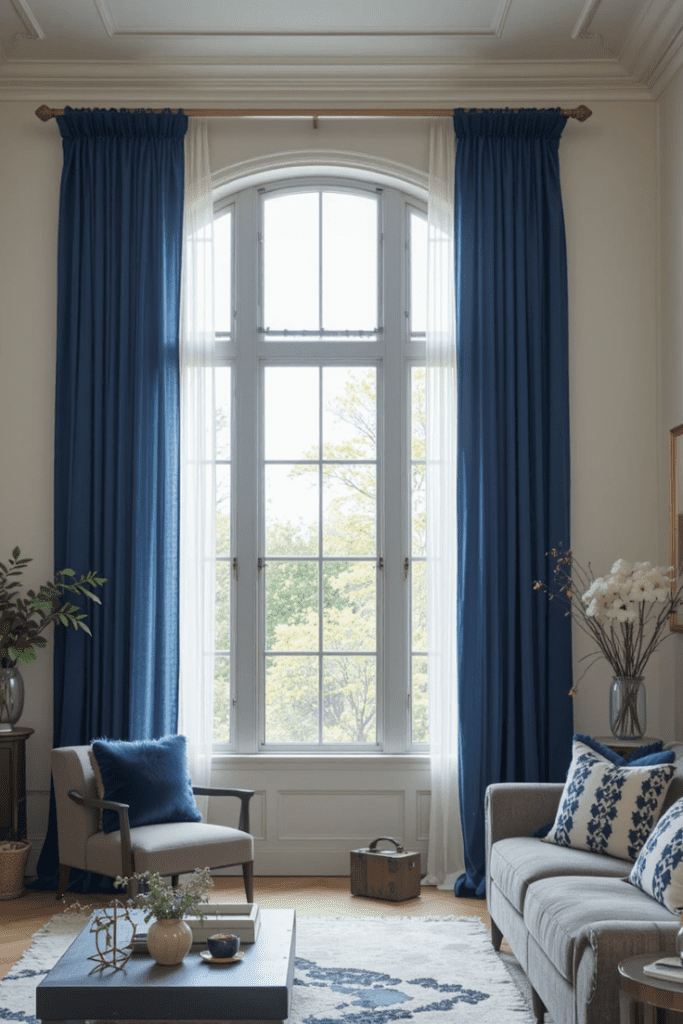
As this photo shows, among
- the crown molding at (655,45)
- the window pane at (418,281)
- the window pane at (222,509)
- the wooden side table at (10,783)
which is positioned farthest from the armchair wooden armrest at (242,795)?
the crown molding at (655,45)

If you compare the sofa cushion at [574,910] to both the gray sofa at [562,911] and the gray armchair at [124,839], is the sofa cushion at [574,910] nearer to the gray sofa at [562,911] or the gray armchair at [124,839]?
the gray sofa at [562,911]

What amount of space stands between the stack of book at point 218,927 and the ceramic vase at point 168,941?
0.48ft

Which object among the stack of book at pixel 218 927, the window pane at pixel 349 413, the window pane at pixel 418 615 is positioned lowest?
the stack of book at pixel 218 927

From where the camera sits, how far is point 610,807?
3.92 meters

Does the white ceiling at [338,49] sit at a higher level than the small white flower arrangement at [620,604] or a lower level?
higher

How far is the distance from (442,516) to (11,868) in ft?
9.30

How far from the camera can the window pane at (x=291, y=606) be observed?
5859mm

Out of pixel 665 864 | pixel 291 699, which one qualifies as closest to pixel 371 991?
pixel 665 864

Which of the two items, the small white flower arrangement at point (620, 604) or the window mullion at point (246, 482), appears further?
the window mullion at point (246, 482)

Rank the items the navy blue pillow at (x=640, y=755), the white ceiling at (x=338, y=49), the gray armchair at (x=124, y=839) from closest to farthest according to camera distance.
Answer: the navy blue pillow at (x=640, y=755) → the gray armchair at (x=124, y=839) → the white ceiling at (x=338, y=49)

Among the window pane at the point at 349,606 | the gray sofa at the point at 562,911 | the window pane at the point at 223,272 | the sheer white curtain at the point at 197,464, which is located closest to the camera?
the gray sofa at the point at 562,911

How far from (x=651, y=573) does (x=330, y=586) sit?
1839 millimetres

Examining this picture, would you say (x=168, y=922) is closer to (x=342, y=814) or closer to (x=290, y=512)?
(x=342, y=814)

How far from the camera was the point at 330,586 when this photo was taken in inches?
232
